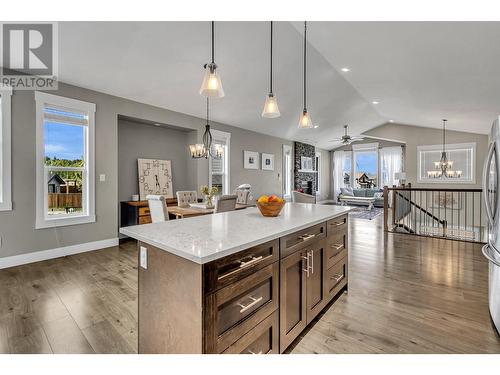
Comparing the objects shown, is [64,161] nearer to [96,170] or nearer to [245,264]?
[96,170]

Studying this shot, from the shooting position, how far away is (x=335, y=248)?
7.73 feet

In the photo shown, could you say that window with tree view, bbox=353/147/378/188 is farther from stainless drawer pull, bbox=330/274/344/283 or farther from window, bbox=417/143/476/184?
stainless drawer pull, bbox=330/274/344/283

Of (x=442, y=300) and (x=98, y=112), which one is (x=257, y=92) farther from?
(x=442, y=300)

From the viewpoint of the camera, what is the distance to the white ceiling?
2.97 meters

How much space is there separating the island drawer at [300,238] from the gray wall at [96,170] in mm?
3820

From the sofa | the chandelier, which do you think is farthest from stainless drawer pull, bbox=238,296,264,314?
the sofa

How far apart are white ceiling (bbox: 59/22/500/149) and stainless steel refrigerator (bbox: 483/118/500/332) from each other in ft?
4.75

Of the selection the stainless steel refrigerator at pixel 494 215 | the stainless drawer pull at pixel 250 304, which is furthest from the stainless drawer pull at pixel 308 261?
the stainless steel refrigerator at pixel 494 215

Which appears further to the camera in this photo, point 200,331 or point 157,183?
point 157,183

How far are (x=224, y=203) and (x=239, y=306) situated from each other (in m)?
2.47

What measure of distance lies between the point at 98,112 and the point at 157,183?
1.77m

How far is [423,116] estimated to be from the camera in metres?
7.17
